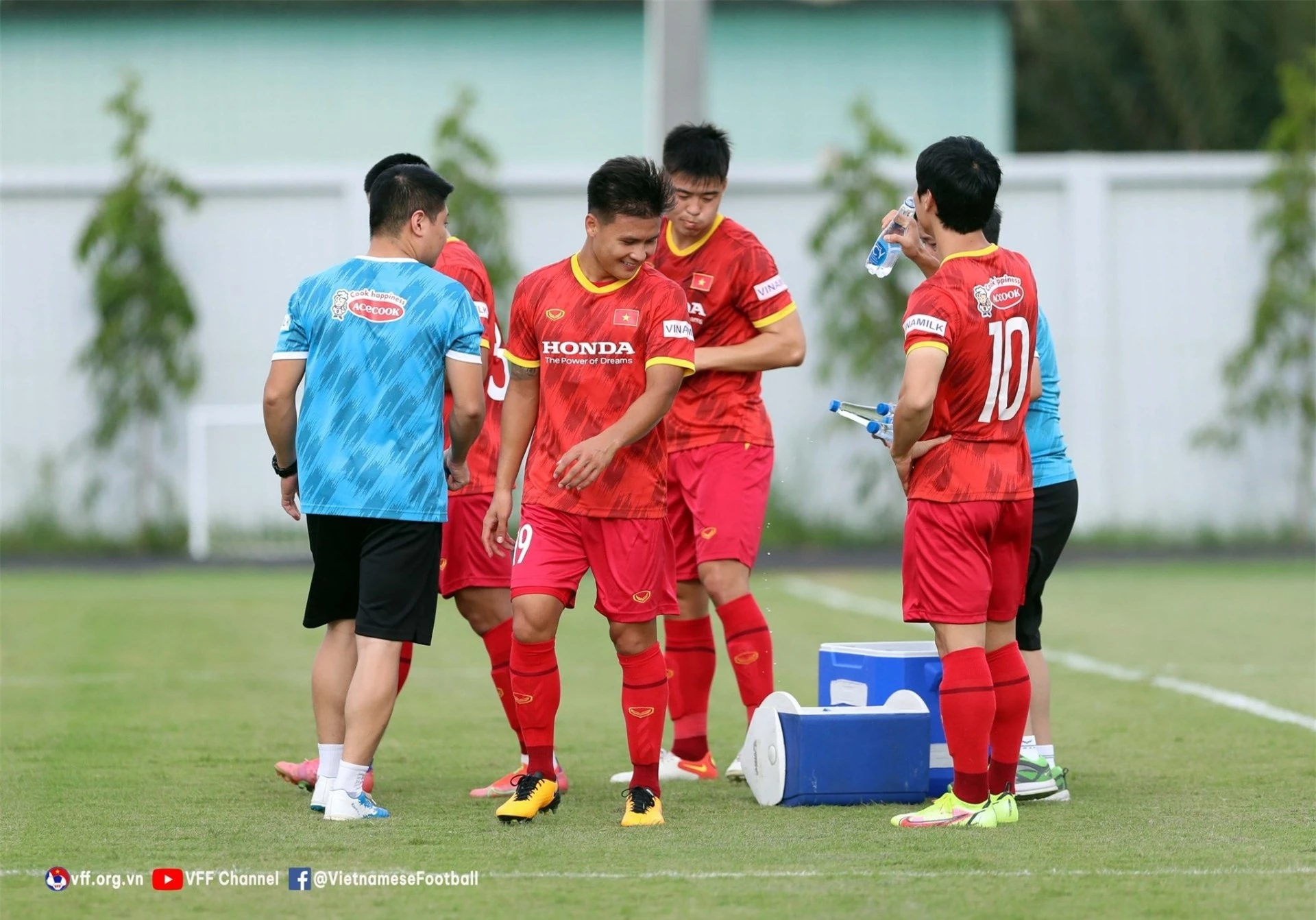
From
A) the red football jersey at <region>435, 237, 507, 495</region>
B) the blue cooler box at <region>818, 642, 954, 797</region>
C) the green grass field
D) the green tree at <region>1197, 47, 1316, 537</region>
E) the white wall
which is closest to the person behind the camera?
the green grass field

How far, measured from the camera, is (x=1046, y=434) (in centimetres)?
625

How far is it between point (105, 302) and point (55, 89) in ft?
19.5

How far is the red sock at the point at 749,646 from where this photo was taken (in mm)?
6617

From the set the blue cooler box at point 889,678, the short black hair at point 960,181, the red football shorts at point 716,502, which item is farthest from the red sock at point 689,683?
the short black hair at point 960,181

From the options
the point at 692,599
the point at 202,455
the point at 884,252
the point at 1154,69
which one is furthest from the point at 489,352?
the point at 1154,69

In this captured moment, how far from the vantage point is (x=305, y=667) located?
32.4ft

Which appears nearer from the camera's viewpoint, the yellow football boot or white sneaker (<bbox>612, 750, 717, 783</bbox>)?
the yellow football boot

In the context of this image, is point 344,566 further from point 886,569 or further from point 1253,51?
point 1253,51

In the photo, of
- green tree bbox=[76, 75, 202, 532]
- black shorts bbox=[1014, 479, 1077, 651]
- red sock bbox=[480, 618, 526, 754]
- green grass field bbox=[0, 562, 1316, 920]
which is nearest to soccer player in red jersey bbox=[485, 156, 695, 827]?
green grass field bbox=[0, 562, 1316, 920]

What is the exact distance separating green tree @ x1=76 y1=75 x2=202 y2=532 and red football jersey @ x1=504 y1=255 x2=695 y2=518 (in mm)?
11106

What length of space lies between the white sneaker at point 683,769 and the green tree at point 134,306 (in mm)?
10607

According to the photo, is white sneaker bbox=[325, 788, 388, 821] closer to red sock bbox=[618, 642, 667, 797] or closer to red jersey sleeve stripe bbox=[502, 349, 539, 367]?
red sock bbox=[618, 642, 667, 797]

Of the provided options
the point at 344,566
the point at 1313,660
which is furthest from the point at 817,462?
the point at 344,566

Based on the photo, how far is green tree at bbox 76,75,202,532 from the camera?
16141 mm
